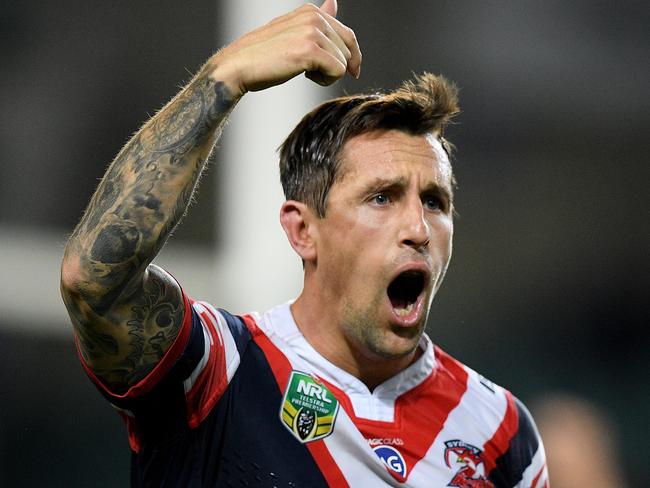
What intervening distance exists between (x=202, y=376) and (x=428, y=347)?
68 centimetres

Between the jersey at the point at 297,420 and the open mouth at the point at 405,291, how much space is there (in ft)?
0.42

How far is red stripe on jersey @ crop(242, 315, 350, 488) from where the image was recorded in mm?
1943

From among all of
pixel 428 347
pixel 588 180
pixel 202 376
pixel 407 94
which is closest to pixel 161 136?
pixel 202 376

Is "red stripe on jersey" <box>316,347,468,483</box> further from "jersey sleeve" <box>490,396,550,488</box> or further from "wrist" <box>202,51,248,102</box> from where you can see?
"wrist" <box>202,51,248,102</box>

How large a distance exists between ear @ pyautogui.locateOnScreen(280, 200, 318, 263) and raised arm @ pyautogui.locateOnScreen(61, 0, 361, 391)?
497 mm

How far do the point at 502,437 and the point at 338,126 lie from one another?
2.64 feet

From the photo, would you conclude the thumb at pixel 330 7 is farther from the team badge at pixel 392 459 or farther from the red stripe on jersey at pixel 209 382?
the team badge at pixel 392 459

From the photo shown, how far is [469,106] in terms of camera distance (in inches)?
173

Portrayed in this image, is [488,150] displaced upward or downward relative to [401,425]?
upward

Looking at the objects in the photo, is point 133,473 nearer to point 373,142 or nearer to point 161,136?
point 161,136

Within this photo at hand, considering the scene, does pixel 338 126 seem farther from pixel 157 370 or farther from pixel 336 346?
pixel 157 370

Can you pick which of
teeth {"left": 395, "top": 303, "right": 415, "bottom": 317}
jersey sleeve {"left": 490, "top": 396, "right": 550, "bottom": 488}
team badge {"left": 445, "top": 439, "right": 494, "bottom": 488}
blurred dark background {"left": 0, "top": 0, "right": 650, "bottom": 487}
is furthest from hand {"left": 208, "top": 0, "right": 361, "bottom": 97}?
blurred dark background {"left": 0, "top": 0, "right": 650, "bottom": 487}

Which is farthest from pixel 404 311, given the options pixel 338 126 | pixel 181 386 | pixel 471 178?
pixel 471 178

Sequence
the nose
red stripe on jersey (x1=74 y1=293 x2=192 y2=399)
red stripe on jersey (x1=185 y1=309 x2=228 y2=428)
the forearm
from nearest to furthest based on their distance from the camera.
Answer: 1. the forearm
2. red stripe on jersey (x1=74 y1=293 x2=192 y2=399)
3. red stripe on jersey (x1=185 y1=309 x2=228 y2=428)
4. the nose
